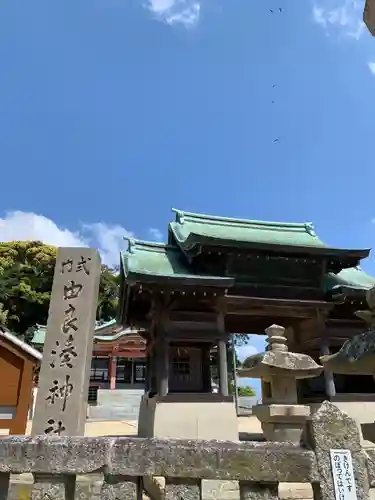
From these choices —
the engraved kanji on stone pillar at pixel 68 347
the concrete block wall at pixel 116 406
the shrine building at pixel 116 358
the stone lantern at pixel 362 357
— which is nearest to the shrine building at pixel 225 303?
the engraved kanji on stone pillar at pixel 68 347

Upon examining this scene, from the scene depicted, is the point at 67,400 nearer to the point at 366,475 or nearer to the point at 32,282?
the point at 366,475

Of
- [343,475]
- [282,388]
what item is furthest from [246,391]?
[343,475]

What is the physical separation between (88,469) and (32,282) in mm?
37537

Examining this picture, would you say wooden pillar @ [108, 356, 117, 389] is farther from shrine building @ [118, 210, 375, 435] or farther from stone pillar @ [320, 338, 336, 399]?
stone pillar @ [320, 338, 336, 399]

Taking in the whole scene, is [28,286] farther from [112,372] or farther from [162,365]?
[162,365]

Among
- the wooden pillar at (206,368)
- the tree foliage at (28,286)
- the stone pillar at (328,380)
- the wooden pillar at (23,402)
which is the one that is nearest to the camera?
the wooden pillar at (23,402)

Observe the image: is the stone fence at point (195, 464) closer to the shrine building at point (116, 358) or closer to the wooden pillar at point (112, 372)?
the shrine building at point (116, 358)

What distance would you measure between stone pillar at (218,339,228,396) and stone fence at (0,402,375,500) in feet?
29.1

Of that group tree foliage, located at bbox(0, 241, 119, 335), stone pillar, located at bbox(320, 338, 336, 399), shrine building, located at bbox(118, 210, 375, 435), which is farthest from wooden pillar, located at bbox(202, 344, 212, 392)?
tree foliage, located at bbox(0, 241, 119, 335)

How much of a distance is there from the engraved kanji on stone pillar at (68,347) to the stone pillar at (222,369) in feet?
17.8

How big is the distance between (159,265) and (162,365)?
3442mm

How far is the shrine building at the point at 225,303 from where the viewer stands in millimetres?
11188

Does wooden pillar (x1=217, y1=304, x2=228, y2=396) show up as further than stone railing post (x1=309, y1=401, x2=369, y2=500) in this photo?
Yes

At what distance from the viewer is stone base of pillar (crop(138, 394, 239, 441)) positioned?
33.7 ft
